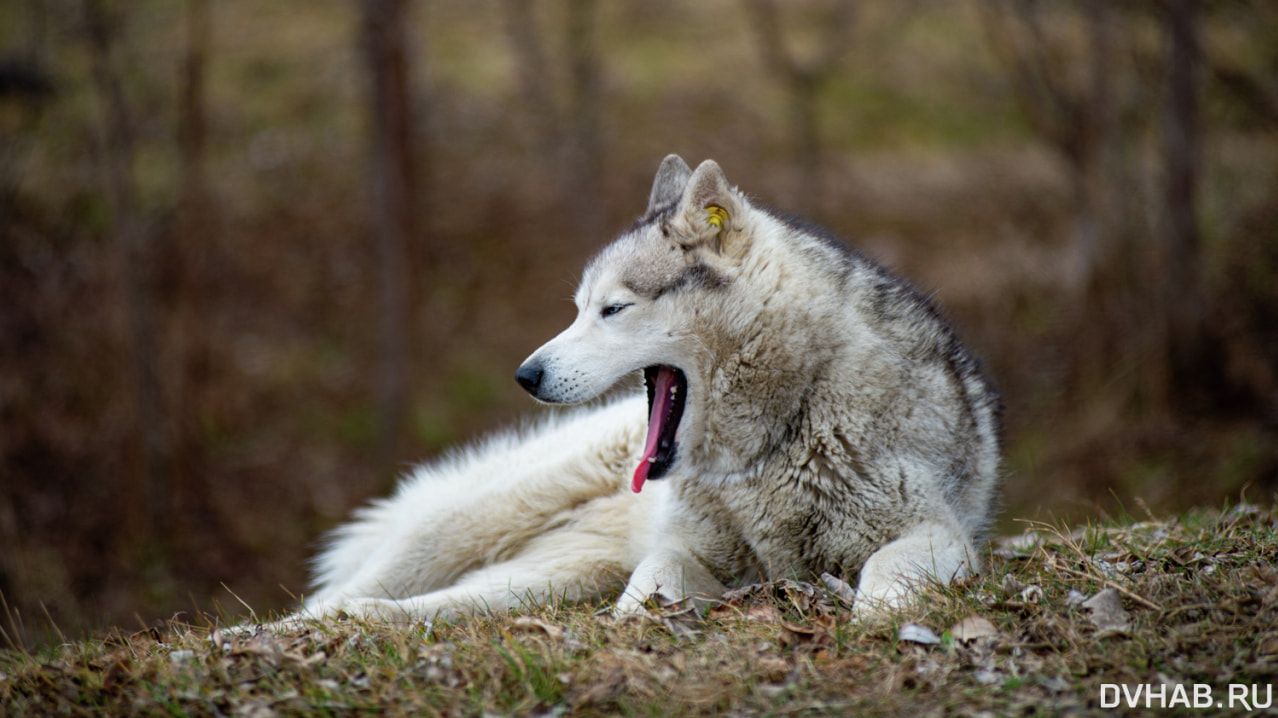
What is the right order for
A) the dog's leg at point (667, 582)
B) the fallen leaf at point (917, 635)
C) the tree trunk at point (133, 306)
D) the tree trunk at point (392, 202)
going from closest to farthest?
the fallen leaf at point (917, 635) → the dog's leg at point (667, 582) → the tree trunk at point (133, 306) → the tree trunk at point (392, 202)

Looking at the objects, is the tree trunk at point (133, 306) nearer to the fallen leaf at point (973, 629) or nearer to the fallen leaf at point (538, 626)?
the fallen leaf at point (538, 626)

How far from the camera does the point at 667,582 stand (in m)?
4.10

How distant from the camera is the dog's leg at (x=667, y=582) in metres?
3.96

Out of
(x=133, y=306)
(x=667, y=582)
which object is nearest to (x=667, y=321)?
(x=667, y=582)

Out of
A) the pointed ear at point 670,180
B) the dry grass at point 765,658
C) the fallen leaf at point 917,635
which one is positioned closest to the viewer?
the dry grass at point 765,658

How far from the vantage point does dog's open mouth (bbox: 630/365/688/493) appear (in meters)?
4.33

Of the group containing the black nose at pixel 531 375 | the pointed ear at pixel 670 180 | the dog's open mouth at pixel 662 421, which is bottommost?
the dog's open mouth at pixel 662 421

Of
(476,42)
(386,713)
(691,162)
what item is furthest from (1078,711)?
(476,42)

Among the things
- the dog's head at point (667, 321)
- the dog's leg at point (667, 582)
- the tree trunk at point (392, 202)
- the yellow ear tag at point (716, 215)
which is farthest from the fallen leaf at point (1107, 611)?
the tree trunk at point (392, 202)

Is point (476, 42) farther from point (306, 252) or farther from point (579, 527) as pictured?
point (579, 527)

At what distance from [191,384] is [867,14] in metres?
16.0

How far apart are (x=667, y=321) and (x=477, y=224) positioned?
14.2 meters

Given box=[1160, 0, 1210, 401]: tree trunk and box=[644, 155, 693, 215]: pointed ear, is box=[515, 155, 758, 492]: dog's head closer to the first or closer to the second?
box=[644, 155, 693, 215]: pointed ear

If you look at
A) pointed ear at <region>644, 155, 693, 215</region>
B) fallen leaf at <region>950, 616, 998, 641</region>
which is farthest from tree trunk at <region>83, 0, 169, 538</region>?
fallen leaf at <region>950, 616, 998, 641</region>
